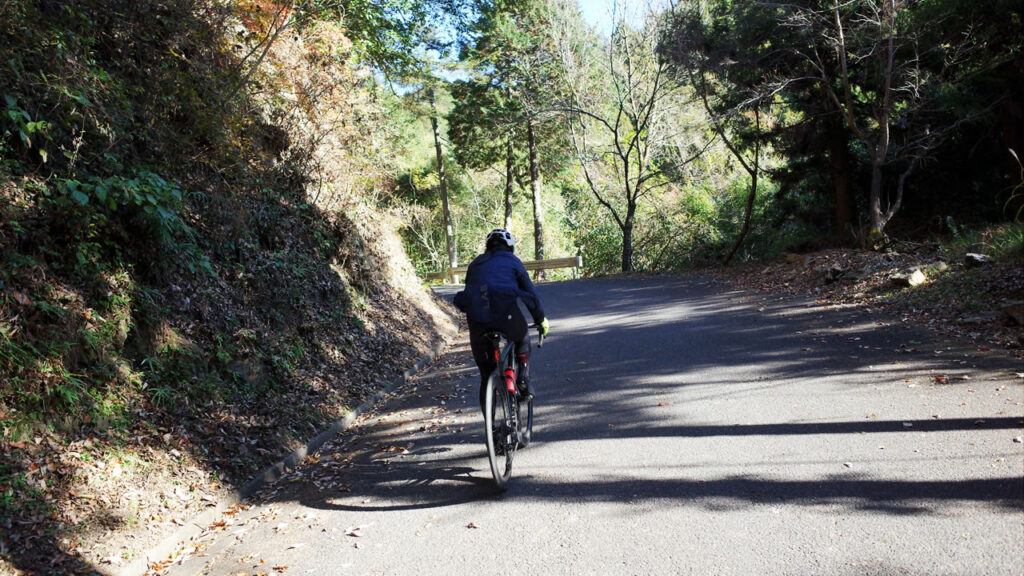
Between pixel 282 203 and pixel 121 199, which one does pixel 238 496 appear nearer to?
pixel 121 199

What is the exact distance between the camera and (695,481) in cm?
498

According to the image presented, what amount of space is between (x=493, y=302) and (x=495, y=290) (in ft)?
0.34

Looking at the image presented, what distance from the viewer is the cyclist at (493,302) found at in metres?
5.52

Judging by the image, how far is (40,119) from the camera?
254 inches

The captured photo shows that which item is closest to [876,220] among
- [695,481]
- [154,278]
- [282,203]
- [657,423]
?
[657,423]

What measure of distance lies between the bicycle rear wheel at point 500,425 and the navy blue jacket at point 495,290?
515 millimetres

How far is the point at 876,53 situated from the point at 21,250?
673 inches

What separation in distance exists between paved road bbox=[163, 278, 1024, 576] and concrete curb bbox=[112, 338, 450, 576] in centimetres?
17

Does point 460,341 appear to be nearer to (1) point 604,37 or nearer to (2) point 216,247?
(2) point 216,247

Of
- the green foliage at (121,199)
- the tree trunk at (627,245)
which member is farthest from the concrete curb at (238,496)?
the tree trunk at (627,245)

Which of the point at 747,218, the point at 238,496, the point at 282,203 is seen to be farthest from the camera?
the point at 747,218

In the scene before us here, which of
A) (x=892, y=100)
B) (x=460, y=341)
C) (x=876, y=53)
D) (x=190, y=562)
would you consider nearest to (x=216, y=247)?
(x=190, y=562)

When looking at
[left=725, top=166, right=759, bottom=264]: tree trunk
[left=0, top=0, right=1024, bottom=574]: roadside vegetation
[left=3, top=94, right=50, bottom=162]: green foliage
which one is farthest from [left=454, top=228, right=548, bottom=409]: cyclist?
[left=725, top=166, right=759, bottom=264]: tree trunk

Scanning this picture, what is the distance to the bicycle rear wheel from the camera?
5.14 meters
